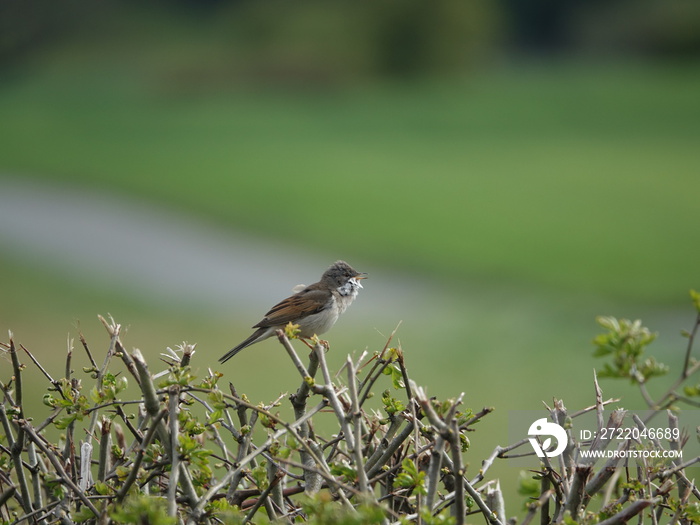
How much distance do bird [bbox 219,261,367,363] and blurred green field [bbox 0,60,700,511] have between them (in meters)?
0.47

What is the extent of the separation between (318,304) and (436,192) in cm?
1021

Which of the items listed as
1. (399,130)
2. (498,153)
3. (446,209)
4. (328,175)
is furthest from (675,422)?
(399,130)

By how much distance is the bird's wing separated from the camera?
394cm

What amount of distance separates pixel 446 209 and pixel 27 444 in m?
11.7

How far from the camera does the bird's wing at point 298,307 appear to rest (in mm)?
3941
